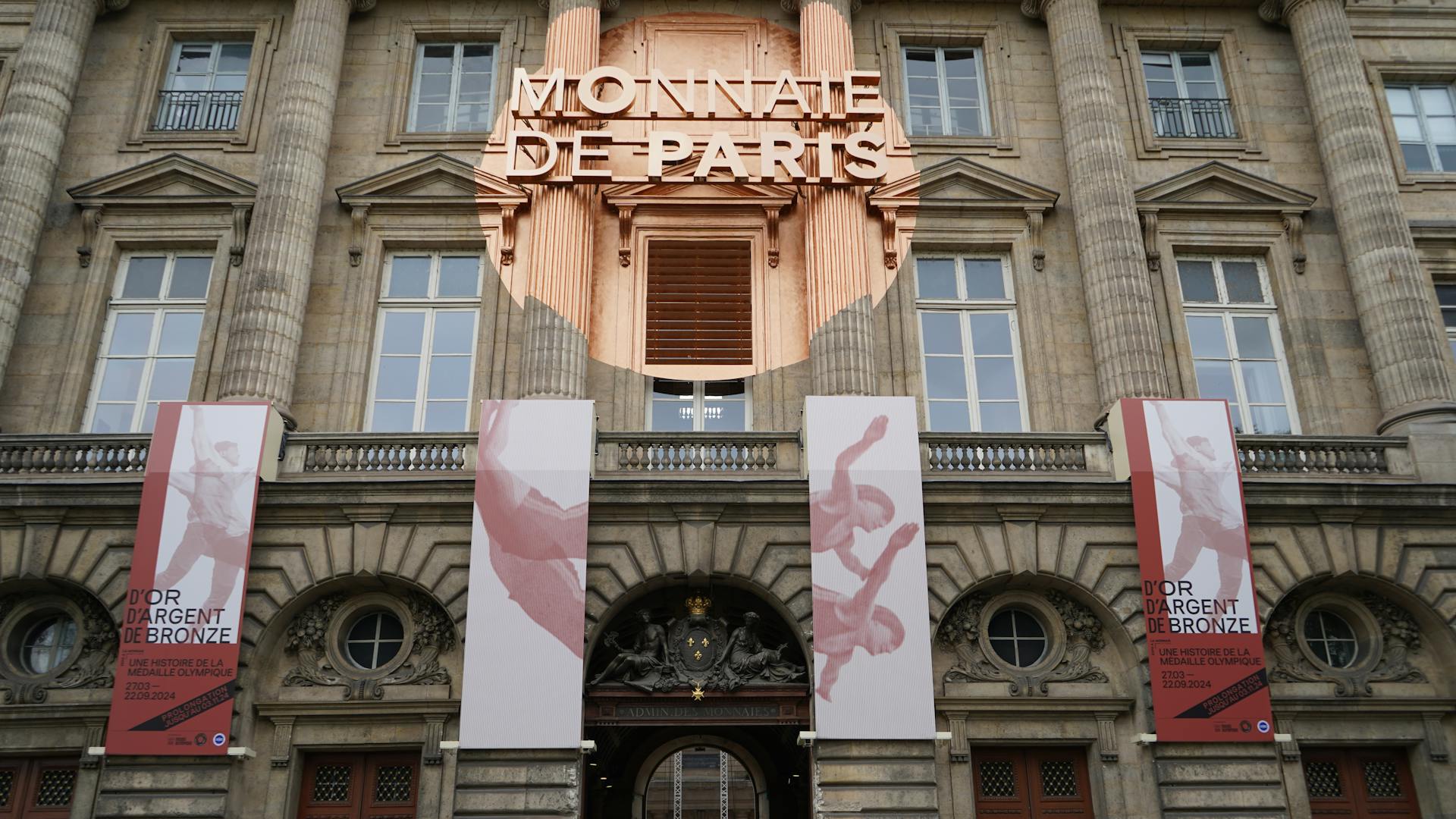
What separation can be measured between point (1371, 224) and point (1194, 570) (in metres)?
7.51

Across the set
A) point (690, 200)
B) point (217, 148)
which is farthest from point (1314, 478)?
point (217, 148)

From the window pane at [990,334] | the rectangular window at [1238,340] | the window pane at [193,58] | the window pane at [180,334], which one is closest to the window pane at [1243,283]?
the rectangular window at [1238,340]

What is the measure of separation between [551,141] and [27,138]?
29.1 ft

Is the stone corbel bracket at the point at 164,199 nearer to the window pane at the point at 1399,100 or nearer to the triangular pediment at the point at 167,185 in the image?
the triangular pediment at the point at 167,185

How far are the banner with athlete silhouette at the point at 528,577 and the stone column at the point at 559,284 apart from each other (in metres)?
1.16

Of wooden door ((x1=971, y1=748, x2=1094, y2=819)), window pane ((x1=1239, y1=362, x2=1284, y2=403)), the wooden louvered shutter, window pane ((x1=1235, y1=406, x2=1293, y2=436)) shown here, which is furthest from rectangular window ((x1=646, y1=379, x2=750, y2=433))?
window pane ((x1=1239, y1=362, x2=1284, y2=403))

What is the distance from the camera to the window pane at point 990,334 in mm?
19500

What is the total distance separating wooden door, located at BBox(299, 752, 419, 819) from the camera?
1609 centimetres

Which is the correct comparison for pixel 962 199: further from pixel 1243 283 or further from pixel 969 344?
pixel 1243 283

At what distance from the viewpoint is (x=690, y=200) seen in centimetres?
1981

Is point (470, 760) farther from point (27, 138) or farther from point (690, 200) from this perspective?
point (27, 138)

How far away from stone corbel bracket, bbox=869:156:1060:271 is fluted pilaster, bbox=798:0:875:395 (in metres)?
0.61

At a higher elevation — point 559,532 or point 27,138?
point 27,138

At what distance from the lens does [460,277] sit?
19922 millimetres
